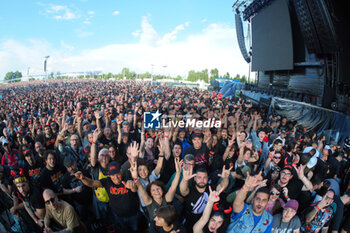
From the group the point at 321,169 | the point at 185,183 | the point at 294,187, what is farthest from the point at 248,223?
the point at 321,169

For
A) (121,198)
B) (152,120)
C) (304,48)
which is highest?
(304,48)

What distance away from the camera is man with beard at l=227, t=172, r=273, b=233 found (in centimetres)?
223

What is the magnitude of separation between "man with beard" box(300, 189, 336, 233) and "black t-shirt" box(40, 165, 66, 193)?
3903 mm

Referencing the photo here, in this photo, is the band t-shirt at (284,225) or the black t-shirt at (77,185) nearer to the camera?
the band t-shirt at (284,225)

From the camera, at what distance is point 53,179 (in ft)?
10.5

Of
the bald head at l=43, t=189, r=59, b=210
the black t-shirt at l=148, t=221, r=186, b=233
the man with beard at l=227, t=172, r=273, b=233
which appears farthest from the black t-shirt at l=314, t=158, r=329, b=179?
the bald head at l=43, t=189, r=59, b=210

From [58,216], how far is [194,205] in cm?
180

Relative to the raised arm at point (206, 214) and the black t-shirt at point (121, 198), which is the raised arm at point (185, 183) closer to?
the raised arm at point (206, 214)

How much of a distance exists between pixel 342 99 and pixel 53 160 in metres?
10.8

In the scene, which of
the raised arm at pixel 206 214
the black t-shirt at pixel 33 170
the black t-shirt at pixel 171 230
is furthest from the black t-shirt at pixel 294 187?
the black t-shirt at pixel 33 170

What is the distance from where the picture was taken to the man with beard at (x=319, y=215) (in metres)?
2.49

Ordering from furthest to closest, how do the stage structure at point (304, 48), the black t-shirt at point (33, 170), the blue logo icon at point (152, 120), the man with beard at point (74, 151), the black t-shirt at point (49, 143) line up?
the stage structure at point (304, 48) < the black t-shirt at point (49, 143) < the blue logo icon at point (152, 120) < the man with beard at point (74, 151) < the black t-shirt at point (33, 170)

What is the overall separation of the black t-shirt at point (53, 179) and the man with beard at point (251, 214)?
2.86m

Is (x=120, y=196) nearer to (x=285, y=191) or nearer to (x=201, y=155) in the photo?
(x=201, y=155)
